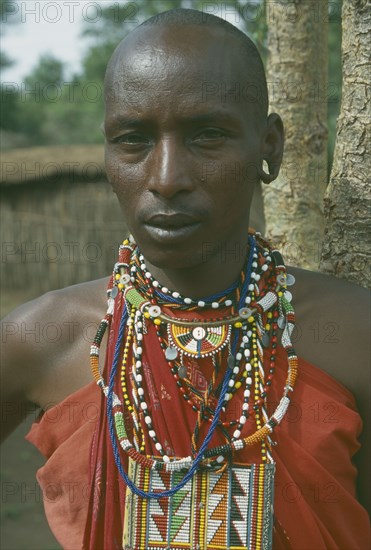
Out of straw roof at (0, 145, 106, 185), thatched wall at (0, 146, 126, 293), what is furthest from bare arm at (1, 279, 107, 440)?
thatched wall at (0, 146, 126, 293)

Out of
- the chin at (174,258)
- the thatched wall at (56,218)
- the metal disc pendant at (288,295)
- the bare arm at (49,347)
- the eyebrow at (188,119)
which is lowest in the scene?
the thatched wall at (56,218)

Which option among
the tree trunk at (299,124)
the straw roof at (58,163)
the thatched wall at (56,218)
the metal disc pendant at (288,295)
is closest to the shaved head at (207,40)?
the metal disc pendant at (288,295)

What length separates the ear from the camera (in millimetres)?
2314

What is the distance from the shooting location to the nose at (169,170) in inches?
78.6

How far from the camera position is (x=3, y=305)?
14.0 m

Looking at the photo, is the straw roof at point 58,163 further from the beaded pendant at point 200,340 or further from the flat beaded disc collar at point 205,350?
the beaded pendant at point 200,340

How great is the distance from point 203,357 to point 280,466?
1.21ft

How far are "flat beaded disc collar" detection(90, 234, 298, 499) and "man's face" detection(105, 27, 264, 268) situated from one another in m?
0.21

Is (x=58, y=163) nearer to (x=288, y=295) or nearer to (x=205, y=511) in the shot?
(x=288, y=295)

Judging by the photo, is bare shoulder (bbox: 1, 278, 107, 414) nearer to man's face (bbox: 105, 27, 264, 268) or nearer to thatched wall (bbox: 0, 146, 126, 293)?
man's face (bbox: 105, 27, 264, 268)

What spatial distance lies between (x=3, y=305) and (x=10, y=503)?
7915 mm

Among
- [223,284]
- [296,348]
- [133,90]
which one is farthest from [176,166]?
[296,348]

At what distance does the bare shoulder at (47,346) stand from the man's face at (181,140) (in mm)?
422

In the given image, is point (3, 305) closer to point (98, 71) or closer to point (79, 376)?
point (79, 376)
